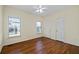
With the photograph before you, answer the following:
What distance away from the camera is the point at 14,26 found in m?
1.16

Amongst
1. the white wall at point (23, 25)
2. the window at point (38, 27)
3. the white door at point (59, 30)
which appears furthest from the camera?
the white door at point (59, 30)

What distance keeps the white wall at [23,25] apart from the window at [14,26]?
0.05m

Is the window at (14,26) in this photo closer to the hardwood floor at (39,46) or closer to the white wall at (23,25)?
the white wall at (23,25)

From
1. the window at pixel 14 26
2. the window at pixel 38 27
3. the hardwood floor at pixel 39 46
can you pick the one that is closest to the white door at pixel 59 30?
the hardwood floor at pixel 39 46

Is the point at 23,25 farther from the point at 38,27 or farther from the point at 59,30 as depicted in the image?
the point at 59,30

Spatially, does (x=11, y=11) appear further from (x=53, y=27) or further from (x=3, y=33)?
(x=53, y=27)

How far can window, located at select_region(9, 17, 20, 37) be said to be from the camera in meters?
1.14

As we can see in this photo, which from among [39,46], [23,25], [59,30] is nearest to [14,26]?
[23,25]

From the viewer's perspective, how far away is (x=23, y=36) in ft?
4.39

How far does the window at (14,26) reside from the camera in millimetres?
1143

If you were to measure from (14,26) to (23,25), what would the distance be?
0.60ft

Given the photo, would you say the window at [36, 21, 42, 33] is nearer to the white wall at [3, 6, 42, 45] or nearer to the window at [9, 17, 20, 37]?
the white wall at [3, 6, 42, 45]

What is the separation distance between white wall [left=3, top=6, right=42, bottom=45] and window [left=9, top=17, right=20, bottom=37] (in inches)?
2.1
